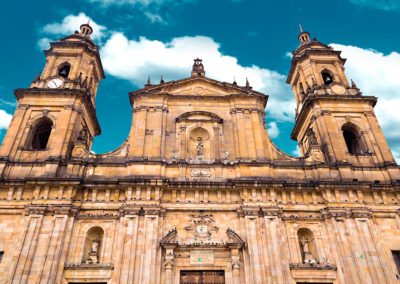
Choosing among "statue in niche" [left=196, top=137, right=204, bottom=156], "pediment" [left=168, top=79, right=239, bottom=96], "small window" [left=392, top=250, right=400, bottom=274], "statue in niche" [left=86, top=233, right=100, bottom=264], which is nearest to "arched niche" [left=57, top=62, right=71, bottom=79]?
"pediment" [left=168, top=79, right=239, bottom=96]

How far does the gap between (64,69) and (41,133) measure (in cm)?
470

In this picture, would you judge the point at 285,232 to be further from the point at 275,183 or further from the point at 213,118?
the point at 213,118

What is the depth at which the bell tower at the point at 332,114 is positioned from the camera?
810 inches

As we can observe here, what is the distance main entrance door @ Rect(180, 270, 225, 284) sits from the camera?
16.1 m

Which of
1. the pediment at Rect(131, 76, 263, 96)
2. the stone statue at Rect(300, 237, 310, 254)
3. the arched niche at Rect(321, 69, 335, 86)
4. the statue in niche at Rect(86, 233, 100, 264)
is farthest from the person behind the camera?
the arched niche at Rect(321, 69, 335, 86)

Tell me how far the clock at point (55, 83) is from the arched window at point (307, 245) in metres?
16.3

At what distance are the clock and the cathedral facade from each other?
0.06 metres

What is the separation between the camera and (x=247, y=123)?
21.0 meters

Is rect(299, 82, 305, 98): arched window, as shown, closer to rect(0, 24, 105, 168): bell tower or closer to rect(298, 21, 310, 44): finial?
rect(298, 21, 310, 44): finial

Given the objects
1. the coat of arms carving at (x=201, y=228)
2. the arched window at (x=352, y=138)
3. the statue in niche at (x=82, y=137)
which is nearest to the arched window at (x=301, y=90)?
the arched window at (x=352, y=138)

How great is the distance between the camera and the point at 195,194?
1814 centimetres

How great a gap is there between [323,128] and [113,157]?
39.8ft

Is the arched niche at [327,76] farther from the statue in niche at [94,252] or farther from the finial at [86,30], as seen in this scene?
the statue in niche at [94,252]

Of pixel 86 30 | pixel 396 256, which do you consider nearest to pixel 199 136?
pixel 396 256
